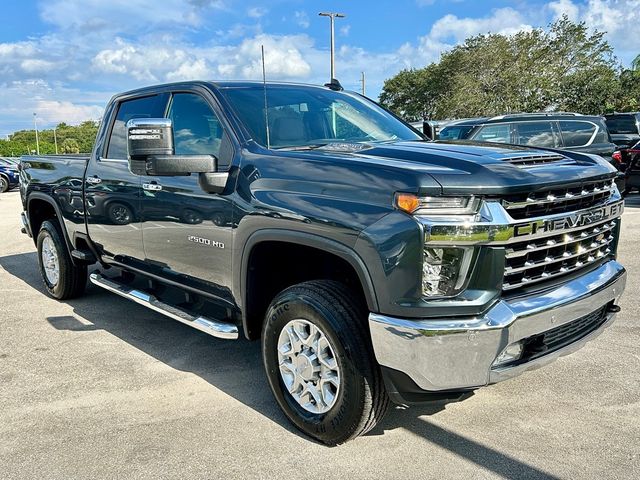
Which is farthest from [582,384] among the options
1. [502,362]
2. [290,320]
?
[290,320]

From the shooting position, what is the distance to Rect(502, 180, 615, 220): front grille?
2557mm

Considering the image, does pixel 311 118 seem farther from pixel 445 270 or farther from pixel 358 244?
pixel 445 270

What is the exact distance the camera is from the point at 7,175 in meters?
21.5

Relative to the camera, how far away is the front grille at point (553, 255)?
2.59 meters

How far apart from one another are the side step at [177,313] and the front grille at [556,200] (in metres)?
1.78

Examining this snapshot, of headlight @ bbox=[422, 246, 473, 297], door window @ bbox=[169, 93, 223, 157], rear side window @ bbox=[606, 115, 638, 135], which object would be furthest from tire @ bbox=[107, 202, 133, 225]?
rear side window @ bbox=[606, 115, 638, 135]

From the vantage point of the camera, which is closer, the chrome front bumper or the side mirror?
the chrome front bumper

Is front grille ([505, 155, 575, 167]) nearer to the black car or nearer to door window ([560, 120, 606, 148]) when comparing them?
the black car

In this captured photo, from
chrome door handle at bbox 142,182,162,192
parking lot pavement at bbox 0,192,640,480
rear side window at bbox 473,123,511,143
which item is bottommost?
parking lot pavement at bbox 0,192,640,480

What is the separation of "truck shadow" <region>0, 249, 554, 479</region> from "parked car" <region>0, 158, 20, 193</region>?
17138 millimetres

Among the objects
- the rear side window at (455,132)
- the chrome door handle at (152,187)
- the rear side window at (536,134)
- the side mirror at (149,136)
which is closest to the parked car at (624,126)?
the rear side window at (455,132)

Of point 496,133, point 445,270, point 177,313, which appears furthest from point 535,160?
point 496,133

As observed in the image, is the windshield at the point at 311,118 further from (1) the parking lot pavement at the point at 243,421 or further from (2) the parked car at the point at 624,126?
(2) the parked car at the point at 624,126

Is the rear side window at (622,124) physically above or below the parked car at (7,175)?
above
